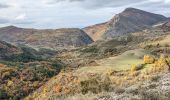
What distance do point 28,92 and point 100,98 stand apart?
17725cm

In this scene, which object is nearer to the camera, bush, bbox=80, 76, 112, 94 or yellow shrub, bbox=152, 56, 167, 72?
bush, bbox=80, 76, 112, 94

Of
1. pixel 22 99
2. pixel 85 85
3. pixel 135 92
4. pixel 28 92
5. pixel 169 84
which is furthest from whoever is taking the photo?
pixel 28 92

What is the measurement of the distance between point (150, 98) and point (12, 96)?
165 metres

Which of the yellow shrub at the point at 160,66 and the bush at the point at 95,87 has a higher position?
the bush at the point at 95,87

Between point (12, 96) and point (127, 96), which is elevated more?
point (127, 96)

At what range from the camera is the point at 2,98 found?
179m

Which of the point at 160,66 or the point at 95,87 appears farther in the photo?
the point at 160,66

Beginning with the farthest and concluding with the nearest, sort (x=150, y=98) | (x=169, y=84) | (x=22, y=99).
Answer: (x=22, y=99)
(x=169, y=84)
(x=150, y=98)

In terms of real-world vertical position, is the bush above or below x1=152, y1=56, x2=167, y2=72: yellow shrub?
above

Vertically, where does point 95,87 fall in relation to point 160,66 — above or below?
above

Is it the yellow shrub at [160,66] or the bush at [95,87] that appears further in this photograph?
the yellow shrub at [160,66]

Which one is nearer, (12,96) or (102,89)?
(102,89)

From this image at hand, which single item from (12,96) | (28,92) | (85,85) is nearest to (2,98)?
(12,96)

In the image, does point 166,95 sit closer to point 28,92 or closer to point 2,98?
point 2,98
